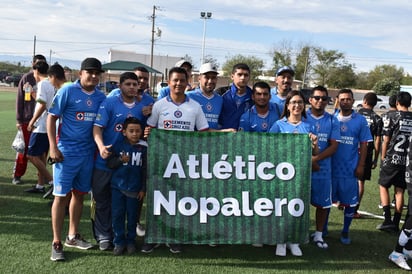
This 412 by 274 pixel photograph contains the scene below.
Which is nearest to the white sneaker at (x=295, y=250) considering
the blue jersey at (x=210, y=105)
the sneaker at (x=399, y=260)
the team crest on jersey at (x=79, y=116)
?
the sneaker at (x=399, y=260)

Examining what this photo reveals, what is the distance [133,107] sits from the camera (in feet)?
13.7

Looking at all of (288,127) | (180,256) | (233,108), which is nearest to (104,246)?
(180,256)

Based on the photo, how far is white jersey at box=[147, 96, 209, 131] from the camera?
167 inches

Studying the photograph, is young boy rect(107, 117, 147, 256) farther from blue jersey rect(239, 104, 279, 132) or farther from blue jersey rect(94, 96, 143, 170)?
blue jersey rect(239, 104, 279, 132)

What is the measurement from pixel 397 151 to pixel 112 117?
4.25 metres

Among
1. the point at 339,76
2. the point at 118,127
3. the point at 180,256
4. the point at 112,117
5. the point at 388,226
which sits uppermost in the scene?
the point at 339,76

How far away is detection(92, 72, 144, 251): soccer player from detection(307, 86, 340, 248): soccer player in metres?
2.07

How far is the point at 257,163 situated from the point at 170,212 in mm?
1079

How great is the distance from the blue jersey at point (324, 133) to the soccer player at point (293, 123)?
0.14m

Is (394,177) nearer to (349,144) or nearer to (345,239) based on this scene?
(349,144)

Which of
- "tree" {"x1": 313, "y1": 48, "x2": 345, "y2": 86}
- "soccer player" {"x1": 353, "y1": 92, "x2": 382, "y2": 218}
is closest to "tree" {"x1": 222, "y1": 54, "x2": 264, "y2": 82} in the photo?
"tree" {"x1": 313, "y1": 48, "x2": 345, "y2": 86}

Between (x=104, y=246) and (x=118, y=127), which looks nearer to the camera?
(x=118, y=127)

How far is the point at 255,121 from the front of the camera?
4.67 m

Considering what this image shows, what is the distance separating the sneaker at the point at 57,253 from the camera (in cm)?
396
